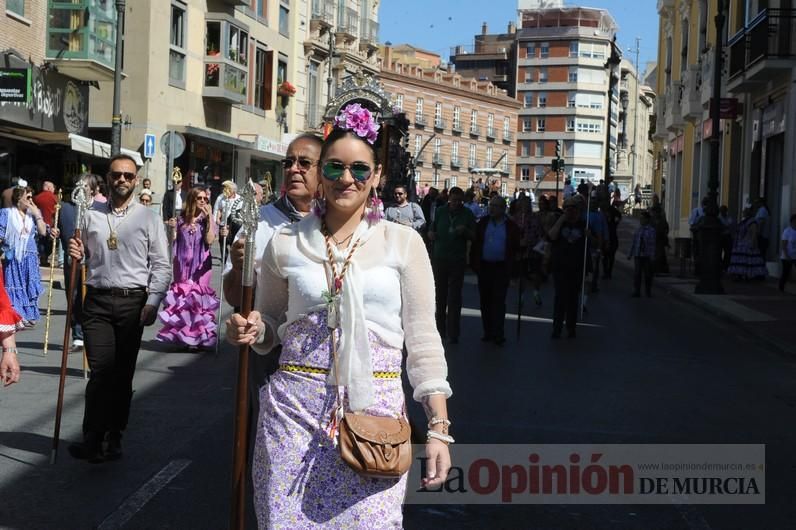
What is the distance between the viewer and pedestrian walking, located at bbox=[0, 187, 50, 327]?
587 inches

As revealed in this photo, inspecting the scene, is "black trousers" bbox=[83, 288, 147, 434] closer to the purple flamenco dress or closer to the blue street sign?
the purple flamenco dress

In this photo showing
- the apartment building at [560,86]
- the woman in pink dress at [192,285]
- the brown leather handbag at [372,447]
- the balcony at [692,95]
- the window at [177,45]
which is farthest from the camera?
the apartment building at [560,86]

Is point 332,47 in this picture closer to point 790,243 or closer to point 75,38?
point 75,38

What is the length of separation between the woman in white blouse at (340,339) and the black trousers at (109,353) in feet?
12.1

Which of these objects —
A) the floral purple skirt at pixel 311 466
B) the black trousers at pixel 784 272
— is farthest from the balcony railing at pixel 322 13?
the floral purple skirt at pixel 311 466

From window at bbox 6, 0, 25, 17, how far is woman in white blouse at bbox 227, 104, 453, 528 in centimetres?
2300

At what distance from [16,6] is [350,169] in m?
23.7

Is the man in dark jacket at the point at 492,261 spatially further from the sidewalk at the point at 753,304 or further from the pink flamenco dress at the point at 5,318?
the pink flamenco dress at the point at 5,318

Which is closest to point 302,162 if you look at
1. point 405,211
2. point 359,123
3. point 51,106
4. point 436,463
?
point 359,123

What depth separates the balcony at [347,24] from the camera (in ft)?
178

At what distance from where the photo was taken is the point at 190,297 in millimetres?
13070

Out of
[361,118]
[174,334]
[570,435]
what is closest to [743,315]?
[174,334]

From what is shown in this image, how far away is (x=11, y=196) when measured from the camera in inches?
593

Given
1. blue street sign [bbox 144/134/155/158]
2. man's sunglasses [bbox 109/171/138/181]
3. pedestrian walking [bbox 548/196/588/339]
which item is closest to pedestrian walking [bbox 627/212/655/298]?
pedestrian walking [bbox 548/196/588/339]
